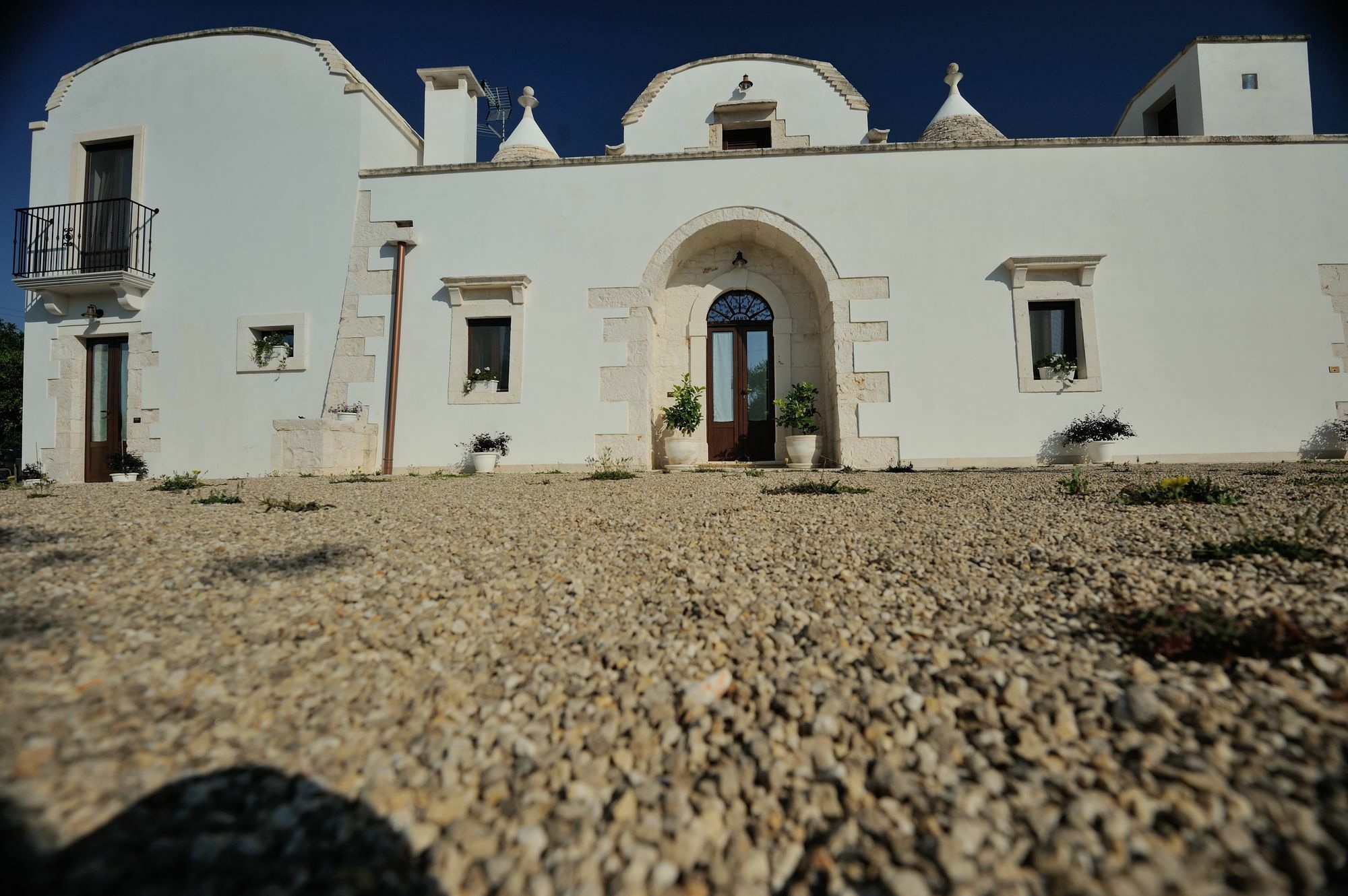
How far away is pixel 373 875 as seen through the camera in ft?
3.01

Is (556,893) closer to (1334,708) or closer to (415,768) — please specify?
(415,768)

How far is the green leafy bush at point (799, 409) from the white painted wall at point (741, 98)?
4.79 m

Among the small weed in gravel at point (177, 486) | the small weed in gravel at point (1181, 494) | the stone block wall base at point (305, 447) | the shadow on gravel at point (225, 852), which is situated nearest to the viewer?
the shadow on gravel at point (225, 852)

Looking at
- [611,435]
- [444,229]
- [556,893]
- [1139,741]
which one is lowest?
[556,893]

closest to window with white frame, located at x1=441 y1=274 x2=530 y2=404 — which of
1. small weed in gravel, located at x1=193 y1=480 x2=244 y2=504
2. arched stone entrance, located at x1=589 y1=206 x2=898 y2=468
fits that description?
arched stone entrance, located at x1=589 y1=206 x2=898 y2=468

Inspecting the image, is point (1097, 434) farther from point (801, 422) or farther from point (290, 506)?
point (290, 506)

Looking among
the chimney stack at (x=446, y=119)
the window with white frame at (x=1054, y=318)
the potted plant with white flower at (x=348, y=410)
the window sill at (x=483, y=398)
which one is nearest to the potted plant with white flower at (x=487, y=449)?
the window sill at (x=483, y=398)

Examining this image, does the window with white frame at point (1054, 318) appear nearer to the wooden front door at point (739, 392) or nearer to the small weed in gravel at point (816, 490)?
the wooden front door at point (739, 392)

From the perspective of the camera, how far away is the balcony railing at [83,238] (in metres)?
9.77

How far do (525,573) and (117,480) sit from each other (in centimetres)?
1036

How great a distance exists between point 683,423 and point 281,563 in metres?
7.16

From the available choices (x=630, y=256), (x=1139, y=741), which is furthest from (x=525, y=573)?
(x=630, y=256)

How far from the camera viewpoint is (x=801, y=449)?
29.5 feet

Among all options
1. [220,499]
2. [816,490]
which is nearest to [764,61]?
[816,490]
